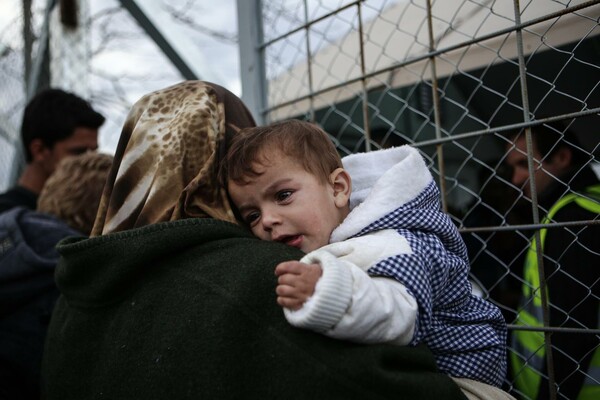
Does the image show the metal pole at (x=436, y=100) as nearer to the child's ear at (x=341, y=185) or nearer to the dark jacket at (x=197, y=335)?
the child's ear at (x=341, y=185)

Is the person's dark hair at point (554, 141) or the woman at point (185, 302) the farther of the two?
the person's dark hair at point (554, 141)

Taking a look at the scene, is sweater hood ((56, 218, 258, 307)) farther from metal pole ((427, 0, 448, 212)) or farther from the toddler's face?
metal pole ((427, 0, 448, 212))

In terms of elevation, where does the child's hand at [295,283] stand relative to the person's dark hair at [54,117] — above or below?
above

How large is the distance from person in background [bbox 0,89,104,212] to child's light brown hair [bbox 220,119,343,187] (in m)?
1.93

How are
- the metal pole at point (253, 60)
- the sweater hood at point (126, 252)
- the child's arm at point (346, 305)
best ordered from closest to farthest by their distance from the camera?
the child's arm at point (346, 305)
the sweater hood at point (126, 252)
the metal pole at point (253, 60)

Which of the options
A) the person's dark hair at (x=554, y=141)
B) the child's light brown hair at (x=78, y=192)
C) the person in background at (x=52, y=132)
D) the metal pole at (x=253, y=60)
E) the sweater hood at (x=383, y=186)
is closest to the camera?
the sweater hood at (x=383, y=186)

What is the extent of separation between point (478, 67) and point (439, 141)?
46 cm

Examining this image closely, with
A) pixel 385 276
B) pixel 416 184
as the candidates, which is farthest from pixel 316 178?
pixel 385 276

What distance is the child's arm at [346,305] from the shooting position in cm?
93

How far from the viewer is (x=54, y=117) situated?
301 centimetres

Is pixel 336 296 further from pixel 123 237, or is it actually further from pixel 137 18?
pixel 137 18

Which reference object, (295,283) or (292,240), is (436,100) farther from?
(295,283)

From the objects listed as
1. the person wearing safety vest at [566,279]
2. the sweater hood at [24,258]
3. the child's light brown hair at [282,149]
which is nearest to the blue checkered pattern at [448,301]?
the child's light brown hair at [282,149]

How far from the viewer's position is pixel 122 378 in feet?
3.76
